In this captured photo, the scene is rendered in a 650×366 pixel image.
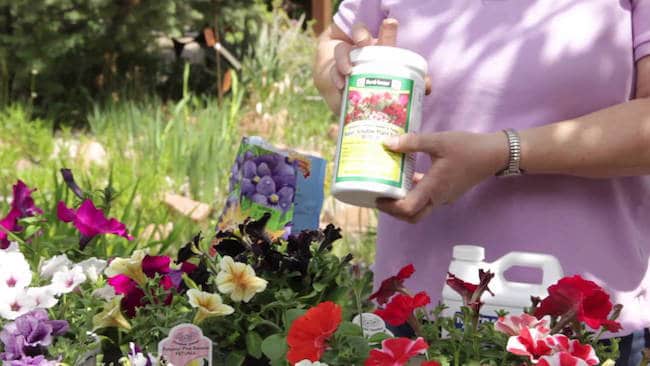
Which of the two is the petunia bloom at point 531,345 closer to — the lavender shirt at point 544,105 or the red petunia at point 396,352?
the red petunia at point 396,352

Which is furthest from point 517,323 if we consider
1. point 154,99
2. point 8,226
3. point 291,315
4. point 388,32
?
point 154,99

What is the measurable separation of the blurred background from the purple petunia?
229 cm

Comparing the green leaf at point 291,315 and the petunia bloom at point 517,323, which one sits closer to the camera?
the petunia bloom at point 517,323

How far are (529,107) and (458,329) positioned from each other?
1.41ft

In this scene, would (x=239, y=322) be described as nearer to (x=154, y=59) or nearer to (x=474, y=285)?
(x=474, y=285)

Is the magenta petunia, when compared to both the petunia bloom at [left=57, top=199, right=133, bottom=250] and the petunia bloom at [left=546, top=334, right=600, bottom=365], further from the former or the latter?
the petunia bloom at [left=546, top=334, right=600, bottom=365]

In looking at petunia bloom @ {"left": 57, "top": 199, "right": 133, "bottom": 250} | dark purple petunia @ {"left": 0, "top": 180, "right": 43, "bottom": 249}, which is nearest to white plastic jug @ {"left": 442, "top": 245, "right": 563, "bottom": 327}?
petunia bloom @ {"left": 57, "top": 199, "right": 133, "bottom": 250}

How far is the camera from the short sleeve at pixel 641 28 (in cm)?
128

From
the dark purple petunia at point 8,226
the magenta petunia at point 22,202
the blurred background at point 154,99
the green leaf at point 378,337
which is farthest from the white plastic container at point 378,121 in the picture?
the blurred background at point 154,99

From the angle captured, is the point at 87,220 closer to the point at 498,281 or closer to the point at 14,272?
the point at 14,272

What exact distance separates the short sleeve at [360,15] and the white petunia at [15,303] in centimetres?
73

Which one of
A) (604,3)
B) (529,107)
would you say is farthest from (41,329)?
(604,3)

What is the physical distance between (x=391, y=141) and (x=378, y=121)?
35mm

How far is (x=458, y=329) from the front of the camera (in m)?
1.05
